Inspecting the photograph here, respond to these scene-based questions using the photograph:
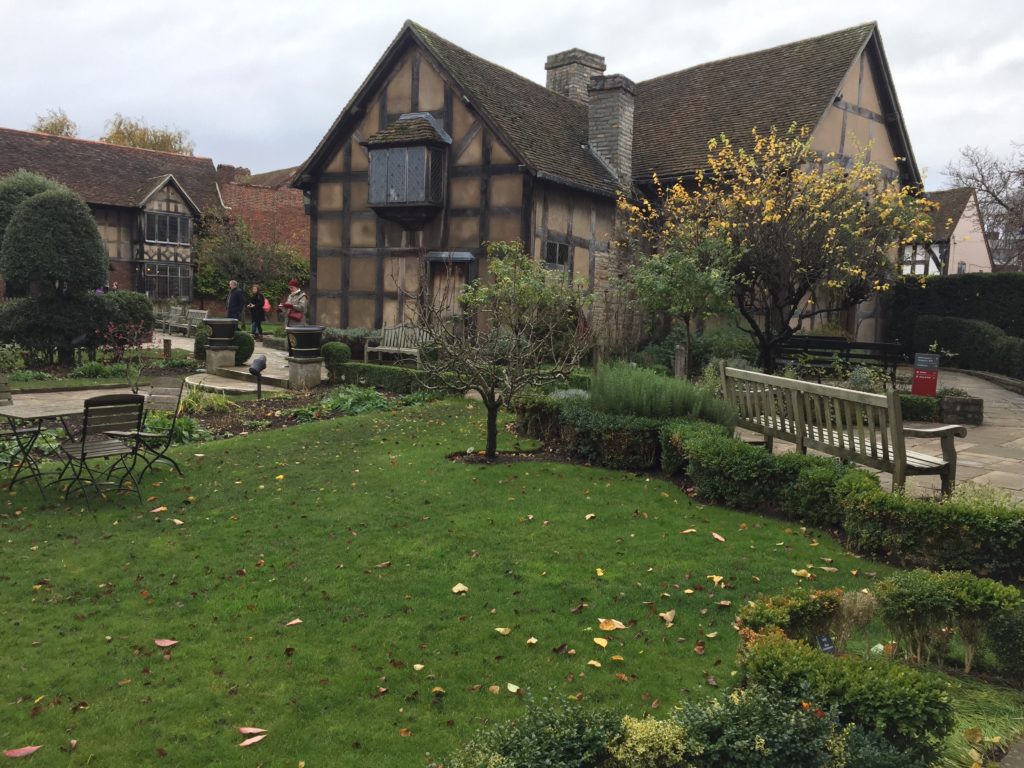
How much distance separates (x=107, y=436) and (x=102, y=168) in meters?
31.6

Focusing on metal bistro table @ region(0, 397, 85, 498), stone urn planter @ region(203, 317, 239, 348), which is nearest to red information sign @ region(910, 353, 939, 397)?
metal bistro table @ region(0, 397, 85, 498)

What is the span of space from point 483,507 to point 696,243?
903 centimetres

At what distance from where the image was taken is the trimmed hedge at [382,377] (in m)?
13.8

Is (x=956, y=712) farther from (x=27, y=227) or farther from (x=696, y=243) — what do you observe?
(x=27, y=227)

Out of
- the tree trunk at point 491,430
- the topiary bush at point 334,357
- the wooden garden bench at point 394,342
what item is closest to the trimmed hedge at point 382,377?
the topiary bush at point 334,357

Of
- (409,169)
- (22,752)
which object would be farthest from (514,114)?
(22,752)

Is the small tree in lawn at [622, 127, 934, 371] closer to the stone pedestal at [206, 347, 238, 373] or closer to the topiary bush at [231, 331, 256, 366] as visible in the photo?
the topiary bush at [231, 331, 256, 366]

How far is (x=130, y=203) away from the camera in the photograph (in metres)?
33.4

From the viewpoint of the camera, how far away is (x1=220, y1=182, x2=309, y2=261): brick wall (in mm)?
37625

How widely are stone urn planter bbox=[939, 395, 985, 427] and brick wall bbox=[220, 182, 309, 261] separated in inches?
1237

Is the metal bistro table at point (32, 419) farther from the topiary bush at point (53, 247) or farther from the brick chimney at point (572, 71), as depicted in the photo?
the brick chimney at point (572, 71)

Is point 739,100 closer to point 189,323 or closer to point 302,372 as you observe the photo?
point 302,372

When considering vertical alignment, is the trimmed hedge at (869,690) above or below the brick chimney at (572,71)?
below

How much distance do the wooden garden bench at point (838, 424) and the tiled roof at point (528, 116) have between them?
374 inches
